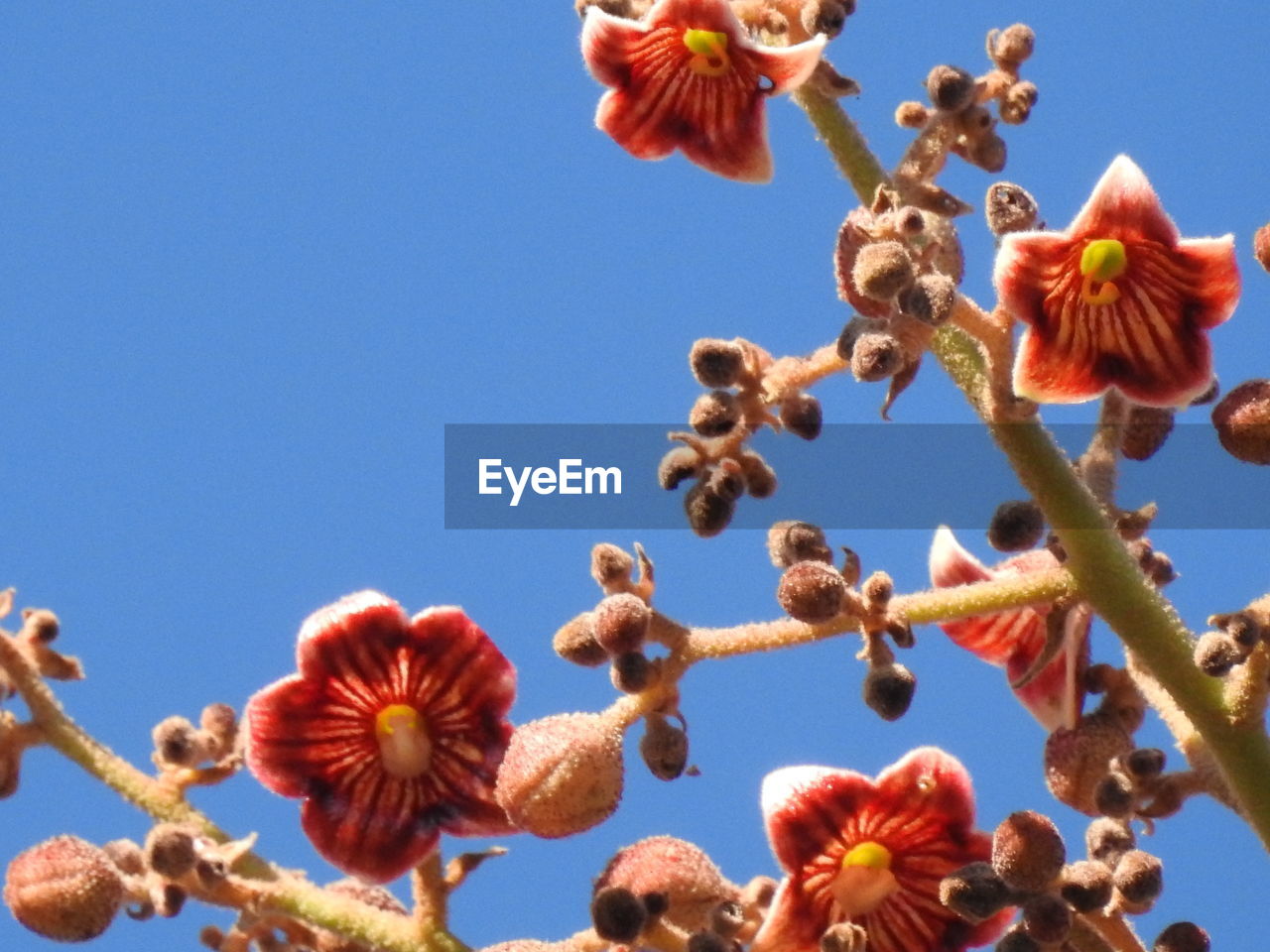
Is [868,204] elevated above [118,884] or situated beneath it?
elevated above

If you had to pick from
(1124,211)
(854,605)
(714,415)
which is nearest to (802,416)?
(714,415)

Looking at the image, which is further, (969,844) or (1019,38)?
(1019,38)

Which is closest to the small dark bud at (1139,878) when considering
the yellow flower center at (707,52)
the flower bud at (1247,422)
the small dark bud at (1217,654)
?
the small dark bud at (1217,654)

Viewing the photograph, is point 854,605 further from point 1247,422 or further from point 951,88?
point 951,88

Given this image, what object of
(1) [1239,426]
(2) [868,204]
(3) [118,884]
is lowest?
(3) [118,884]

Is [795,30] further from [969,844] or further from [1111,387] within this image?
[969,844]

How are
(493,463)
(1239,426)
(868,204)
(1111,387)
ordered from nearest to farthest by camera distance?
1. (1239,426)
2. (1111,387)
3. (868,204)
4. (493,463)

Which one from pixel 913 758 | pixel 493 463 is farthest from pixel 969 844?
pixel 493 463

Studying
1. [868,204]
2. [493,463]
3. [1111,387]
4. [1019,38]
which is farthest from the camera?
[493,463]
